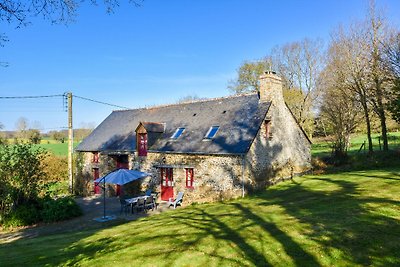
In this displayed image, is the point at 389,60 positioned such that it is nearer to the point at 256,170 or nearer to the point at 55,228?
the point at 256,170

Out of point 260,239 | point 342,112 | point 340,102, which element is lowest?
point 260,239

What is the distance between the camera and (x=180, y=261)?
8.05 metres

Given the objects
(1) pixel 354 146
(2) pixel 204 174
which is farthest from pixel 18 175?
(1) pixel 354 146

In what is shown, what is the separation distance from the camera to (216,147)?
766 inches

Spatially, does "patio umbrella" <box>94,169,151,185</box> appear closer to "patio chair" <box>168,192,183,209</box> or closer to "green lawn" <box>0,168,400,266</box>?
"patio chair" <box>168,192,183,209</box>

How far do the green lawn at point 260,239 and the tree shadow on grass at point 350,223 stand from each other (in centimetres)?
2

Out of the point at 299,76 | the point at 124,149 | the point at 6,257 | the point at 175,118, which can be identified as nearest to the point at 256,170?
the point at 175,118

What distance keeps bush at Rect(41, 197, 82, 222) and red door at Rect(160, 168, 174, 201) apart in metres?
5.60

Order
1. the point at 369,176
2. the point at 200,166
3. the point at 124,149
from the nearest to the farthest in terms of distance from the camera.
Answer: the point at 369,176 → the point at 200,166 → the point at 124,149

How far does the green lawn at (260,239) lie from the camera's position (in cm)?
773

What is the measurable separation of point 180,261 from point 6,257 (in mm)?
6226

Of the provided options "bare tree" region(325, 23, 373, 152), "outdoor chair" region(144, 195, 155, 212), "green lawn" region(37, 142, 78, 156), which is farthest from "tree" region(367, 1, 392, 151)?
"green lawn" region(37, 142, 78, 156)

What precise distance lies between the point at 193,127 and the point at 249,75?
26.8m

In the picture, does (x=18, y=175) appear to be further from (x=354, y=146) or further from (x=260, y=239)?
(x=354, y=146)
